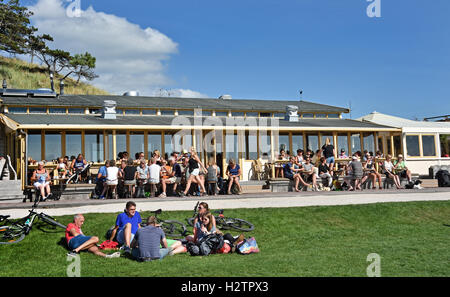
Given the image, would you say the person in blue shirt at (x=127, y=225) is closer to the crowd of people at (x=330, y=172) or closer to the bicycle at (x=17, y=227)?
the bicycle at (x=17, y=227)

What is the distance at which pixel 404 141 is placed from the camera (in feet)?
71.5

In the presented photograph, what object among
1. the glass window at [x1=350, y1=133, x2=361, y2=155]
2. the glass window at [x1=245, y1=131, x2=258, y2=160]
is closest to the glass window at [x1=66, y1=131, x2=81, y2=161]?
the glass window at [x1=245, y1=131, x2=258, y2=160]

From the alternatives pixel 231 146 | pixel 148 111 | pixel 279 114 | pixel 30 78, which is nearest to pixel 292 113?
pixel 279 114

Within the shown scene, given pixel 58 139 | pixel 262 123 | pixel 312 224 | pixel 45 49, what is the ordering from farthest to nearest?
pixel 45 49 → pixel 262 123 → pixel 58 139 → pixel 312 224

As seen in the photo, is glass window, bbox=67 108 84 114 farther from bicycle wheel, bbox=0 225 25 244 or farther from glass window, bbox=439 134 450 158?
glass window, bbox=439 134 450 158

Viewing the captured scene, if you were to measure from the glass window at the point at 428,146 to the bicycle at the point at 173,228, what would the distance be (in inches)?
Answer: 682

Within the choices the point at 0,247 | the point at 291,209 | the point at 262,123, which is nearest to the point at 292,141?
the point at 262,123

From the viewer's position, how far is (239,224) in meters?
9.74

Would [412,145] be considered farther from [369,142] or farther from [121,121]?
[121,121]

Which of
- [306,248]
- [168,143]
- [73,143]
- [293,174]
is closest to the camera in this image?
[306,248]

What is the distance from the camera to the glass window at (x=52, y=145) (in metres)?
17.3

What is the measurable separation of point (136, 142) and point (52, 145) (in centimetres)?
343

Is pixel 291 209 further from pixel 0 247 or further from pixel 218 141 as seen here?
pixel 218 141

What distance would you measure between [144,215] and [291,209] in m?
3.82
